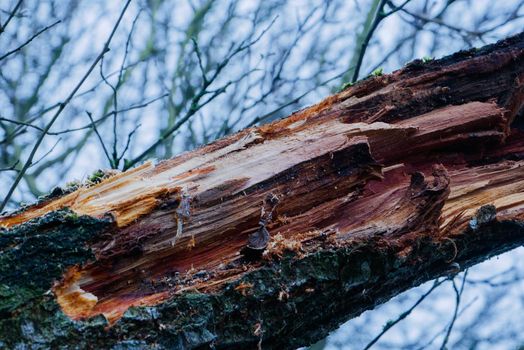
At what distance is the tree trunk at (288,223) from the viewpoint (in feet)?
4.10

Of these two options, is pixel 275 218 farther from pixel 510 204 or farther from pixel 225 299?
pixel 510 204

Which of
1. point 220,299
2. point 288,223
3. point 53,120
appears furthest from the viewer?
point 53,120

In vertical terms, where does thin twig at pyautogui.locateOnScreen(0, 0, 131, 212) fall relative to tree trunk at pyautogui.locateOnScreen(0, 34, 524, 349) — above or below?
above

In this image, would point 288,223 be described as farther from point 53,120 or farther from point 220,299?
point 53,120

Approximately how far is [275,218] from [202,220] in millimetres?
206

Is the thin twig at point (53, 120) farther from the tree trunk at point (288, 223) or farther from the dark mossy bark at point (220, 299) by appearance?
the dark mossy bark at point (220, 299)

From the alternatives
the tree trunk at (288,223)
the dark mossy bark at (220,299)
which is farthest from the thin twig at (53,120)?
the dark mossy bark at (220,299)

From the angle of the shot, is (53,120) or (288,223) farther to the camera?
(53,120)

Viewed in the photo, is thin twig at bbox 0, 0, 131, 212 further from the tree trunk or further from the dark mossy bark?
the dark mossy bark

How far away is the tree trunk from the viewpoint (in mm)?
1250

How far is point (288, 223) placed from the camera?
5.02ft

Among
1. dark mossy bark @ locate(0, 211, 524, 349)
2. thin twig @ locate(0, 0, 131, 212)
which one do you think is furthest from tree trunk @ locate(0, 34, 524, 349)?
thin twig @ locate(0, 0, 131, 212)

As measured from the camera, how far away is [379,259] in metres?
1.45

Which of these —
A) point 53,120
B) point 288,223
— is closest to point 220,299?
point 288,223
